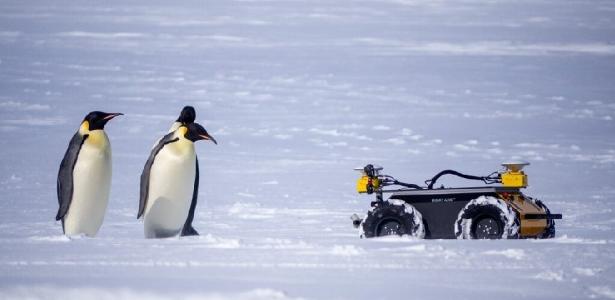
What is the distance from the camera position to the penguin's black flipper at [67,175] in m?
7.67

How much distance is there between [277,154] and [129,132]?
2490 millimetres

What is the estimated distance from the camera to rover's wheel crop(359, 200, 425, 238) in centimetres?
697

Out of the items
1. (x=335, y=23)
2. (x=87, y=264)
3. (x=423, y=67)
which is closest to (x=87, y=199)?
(x=87, y=264)

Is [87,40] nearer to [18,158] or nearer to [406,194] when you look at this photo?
[18,158]

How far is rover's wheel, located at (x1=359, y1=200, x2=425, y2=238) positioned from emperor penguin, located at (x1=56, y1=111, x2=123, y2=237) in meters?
1.70

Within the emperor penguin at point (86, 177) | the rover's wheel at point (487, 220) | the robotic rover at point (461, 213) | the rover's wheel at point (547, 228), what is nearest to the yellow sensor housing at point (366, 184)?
the robotic rover at point (461, 213)

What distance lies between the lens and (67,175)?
7691 mm

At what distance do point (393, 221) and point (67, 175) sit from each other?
2070 mm

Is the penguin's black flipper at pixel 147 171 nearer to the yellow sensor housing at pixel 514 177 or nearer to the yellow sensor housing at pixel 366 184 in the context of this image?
the yellow sensor housing at pixel 366 184

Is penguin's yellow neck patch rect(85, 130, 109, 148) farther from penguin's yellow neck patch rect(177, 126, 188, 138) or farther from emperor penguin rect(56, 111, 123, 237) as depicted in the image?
penguin's yellow neck patch rect(177, 126, 188, 138)

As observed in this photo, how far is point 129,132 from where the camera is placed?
16453 mm

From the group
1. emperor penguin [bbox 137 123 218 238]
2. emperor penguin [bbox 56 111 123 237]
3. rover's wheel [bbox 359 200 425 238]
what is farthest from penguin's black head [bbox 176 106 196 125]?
rover's wheel [bbox 359 200 425 238]

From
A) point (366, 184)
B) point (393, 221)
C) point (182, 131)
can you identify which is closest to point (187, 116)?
point (182, 131)

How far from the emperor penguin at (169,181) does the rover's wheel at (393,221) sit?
117 cm
